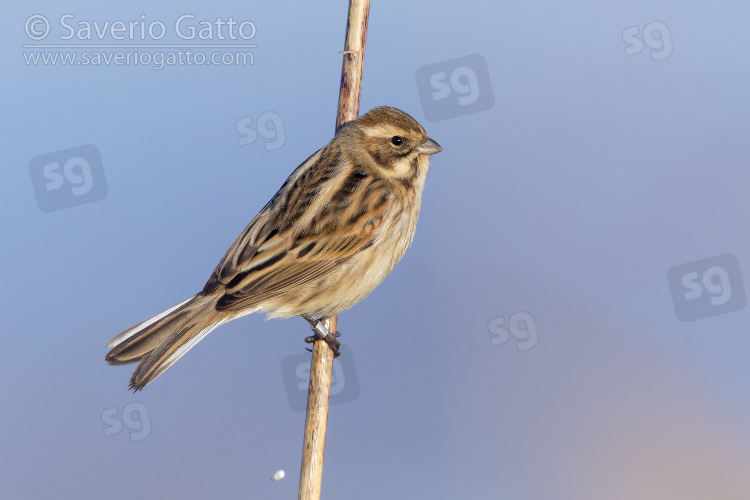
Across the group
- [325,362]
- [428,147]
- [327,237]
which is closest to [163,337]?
[325,362]

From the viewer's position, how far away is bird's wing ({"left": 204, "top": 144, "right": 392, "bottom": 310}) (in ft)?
10.7

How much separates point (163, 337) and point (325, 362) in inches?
28.3

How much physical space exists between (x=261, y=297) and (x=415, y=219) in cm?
94

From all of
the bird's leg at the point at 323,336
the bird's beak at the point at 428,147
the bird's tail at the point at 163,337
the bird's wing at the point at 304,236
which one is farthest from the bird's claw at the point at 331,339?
the bird's beak at the point at 428,147

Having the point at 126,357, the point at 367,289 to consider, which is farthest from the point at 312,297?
the point at 126,357

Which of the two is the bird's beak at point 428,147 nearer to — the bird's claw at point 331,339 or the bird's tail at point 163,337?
the bird's claw at point 331,339

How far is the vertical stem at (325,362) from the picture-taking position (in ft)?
8.48

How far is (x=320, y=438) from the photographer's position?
264 cm

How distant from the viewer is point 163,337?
3.07 metres

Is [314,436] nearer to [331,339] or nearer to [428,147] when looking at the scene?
[331,339]

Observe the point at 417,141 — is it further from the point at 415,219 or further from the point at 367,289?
the point at 367,289

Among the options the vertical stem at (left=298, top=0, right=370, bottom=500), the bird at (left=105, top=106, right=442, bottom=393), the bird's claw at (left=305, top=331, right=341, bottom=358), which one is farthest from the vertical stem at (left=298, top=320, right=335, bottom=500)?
the bird at (left=105, top=106, right=442, bottom=393)

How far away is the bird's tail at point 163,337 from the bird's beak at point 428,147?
1.24m

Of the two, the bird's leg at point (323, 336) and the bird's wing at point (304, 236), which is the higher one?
the bird's wing at point (304, 236)
